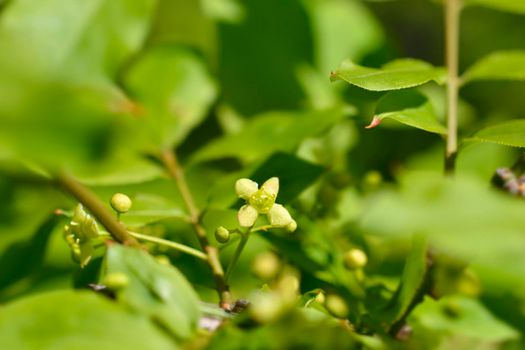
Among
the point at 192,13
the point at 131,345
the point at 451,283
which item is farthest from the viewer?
the point at 192,13

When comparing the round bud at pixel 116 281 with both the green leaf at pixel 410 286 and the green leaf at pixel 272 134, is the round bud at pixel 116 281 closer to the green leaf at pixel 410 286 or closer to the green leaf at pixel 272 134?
the green leaf at pixel 410 286

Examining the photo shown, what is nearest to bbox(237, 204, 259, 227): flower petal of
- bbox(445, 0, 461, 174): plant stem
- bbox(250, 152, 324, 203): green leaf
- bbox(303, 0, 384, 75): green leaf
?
bbox(250, 152, 324, 203): green leaf

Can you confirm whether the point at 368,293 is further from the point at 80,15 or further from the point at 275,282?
the point at 80,15

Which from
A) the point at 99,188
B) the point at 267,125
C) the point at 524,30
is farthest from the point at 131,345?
the point at 524,30

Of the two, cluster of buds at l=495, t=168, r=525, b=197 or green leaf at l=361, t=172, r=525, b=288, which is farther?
cluster of buds at l=495, t=168, r=525, b=197

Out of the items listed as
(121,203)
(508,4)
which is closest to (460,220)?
(121,203)

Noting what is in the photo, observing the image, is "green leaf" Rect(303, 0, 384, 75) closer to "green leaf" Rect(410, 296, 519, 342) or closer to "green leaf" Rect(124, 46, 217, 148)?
"green leaf" Rect(124, 46, 217, 148)
